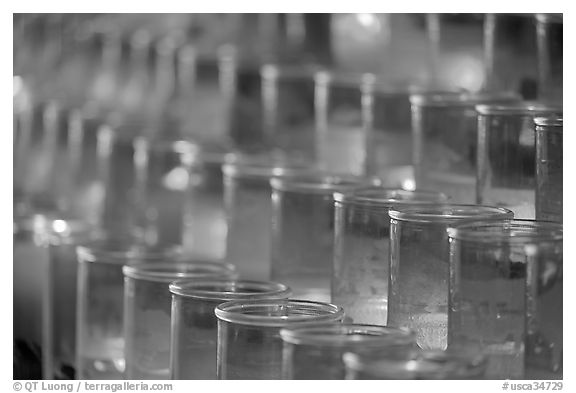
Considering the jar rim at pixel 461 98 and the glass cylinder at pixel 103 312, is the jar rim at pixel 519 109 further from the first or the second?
the glass cylinder at pixel 103 312

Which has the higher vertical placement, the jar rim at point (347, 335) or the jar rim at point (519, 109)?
the jar rim at point (519, 109)

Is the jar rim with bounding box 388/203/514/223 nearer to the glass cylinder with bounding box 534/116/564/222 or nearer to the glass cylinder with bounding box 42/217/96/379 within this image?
the glass cylinder with bounding box 534/116/564/222

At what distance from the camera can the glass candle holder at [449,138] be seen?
28.4 inches

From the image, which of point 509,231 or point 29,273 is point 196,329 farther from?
point 29,273

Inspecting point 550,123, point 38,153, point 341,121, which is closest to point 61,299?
point 341,121

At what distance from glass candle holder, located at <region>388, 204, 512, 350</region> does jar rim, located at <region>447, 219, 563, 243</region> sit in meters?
0.01

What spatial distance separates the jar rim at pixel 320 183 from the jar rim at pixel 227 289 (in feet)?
0.29

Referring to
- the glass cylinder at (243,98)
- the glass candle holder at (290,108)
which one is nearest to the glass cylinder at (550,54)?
the glass candle holder at (290,108)

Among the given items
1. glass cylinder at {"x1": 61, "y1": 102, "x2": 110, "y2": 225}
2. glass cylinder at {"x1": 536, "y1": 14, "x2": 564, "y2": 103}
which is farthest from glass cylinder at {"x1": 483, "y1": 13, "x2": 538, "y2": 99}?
glass cylinder at {"x1": 61, "y1": 102, "x2": 110, "y2": 225}

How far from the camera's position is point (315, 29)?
1107 mm

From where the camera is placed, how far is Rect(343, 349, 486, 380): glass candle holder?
0.45 metres
